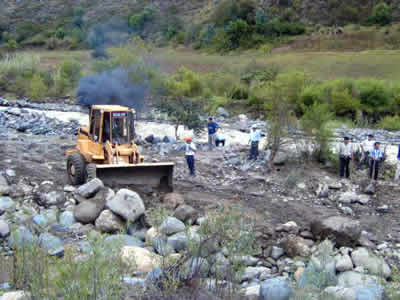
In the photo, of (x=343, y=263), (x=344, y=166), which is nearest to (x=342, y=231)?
(x=343, y=263)

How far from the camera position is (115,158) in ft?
36.4

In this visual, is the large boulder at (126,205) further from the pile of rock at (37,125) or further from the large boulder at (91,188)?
the pile of rock at (37,125)

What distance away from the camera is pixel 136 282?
19.1 ft

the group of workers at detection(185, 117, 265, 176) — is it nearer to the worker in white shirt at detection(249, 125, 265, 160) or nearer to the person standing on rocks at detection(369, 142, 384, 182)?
the worker in white shirt at detection(249, 125, 265, 160)

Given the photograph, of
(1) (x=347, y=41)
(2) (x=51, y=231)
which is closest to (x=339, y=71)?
(1) (x=347, y=41)

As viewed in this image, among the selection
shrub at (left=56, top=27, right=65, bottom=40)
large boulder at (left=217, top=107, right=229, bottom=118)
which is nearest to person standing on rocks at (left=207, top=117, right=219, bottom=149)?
large boulder at (left=217, top=107, right=229, bottom=118)

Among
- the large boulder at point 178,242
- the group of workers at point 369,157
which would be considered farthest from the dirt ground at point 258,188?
the large boulder at point 178,242

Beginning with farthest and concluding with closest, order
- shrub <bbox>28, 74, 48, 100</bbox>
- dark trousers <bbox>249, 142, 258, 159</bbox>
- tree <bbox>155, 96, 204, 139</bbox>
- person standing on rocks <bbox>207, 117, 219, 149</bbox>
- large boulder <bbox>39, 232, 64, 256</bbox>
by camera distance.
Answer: shrub <bbox>28, 74, 48, 100</bbox>
tree <bbox>155, 96, 204, 139</bbox>
person standing on rocks <bbox>207, 117, 219, 149</bbox>
dark trousers <bbox>249, 142, 258, 159</bbox>
large boulder <bbox>39, 232, 64, 256</bbox>

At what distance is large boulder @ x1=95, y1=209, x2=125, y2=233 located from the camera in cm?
A: 935

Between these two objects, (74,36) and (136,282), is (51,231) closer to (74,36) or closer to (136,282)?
(136,282)

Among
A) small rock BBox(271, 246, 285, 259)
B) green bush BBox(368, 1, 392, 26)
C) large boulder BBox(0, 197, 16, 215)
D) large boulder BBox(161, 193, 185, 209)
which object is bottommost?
small rock BBox(271, 246, 285, 259)

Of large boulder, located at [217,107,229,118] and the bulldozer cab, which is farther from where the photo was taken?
large boulder, located at [217,107,229,118]

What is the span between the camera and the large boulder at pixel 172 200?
1057 centimetres

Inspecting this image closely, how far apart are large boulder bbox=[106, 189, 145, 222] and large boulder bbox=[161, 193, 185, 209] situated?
97 centimetres
